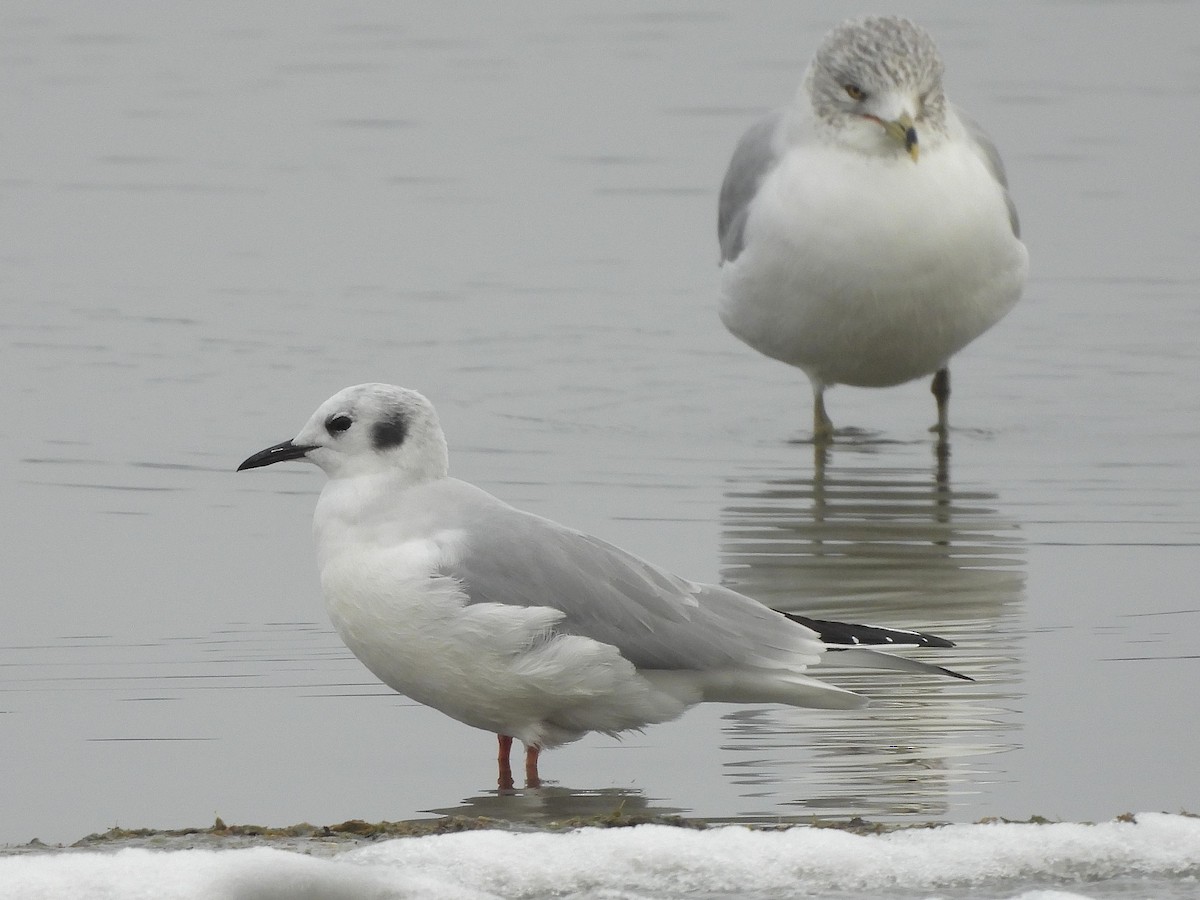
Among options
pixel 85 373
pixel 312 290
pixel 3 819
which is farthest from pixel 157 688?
pixel 312 290

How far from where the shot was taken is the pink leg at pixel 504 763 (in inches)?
213

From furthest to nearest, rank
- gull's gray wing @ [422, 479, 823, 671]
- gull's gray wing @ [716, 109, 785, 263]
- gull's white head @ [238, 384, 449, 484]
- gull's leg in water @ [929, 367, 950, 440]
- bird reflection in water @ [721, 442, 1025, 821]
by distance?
gull's leg in water @ [929, 367, 950, 440] → gull's gray wing @ [716, 109, 785, 263] → gull's white head @ [238, 384, 449, 484] → gull's gray wing @ [422, 479, 823, 671] → bird reflection in water @ [721, 442, 1025, 821]

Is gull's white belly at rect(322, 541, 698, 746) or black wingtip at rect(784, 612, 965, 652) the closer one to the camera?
gull's white belly at rect(322, 541, 698, 746)

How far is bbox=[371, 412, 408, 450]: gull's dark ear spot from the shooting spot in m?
5.62

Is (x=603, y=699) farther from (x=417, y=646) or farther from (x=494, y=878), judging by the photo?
Answer: (x=494, y=878)

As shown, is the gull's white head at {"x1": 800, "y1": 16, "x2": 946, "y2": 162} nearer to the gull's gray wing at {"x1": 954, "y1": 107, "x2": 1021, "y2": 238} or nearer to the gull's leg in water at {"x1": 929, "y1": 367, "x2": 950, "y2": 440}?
the gull's gray wing at {"x1": 954, "y1": 107, "x2": 1021, "y2": 238}

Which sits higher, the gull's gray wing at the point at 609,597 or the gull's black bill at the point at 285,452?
the gull's black bill at the point at 285,452

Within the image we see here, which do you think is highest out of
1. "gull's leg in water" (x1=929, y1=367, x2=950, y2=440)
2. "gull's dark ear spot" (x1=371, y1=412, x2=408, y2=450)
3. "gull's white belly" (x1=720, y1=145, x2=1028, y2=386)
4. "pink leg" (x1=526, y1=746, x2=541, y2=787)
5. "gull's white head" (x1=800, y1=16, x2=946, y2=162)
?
"gull's white head" (x1=800, y1=16, x2=946, y2=162)

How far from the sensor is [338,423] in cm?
570

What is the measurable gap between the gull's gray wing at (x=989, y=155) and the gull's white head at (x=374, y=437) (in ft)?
12.5

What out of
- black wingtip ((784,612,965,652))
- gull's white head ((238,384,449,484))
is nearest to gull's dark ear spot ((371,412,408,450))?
gull's white head ((238,384,449,484))

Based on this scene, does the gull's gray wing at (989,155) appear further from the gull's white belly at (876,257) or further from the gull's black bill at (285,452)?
the gull's black bill at (285,452)

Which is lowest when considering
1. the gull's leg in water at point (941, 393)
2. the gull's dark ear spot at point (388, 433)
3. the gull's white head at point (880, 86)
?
the gull's leg in water at point (941, 393)

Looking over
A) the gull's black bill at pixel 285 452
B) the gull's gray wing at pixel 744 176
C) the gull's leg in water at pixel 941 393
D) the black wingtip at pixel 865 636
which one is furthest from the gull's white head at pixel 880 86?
the gull's black bill at pixel 285 452
